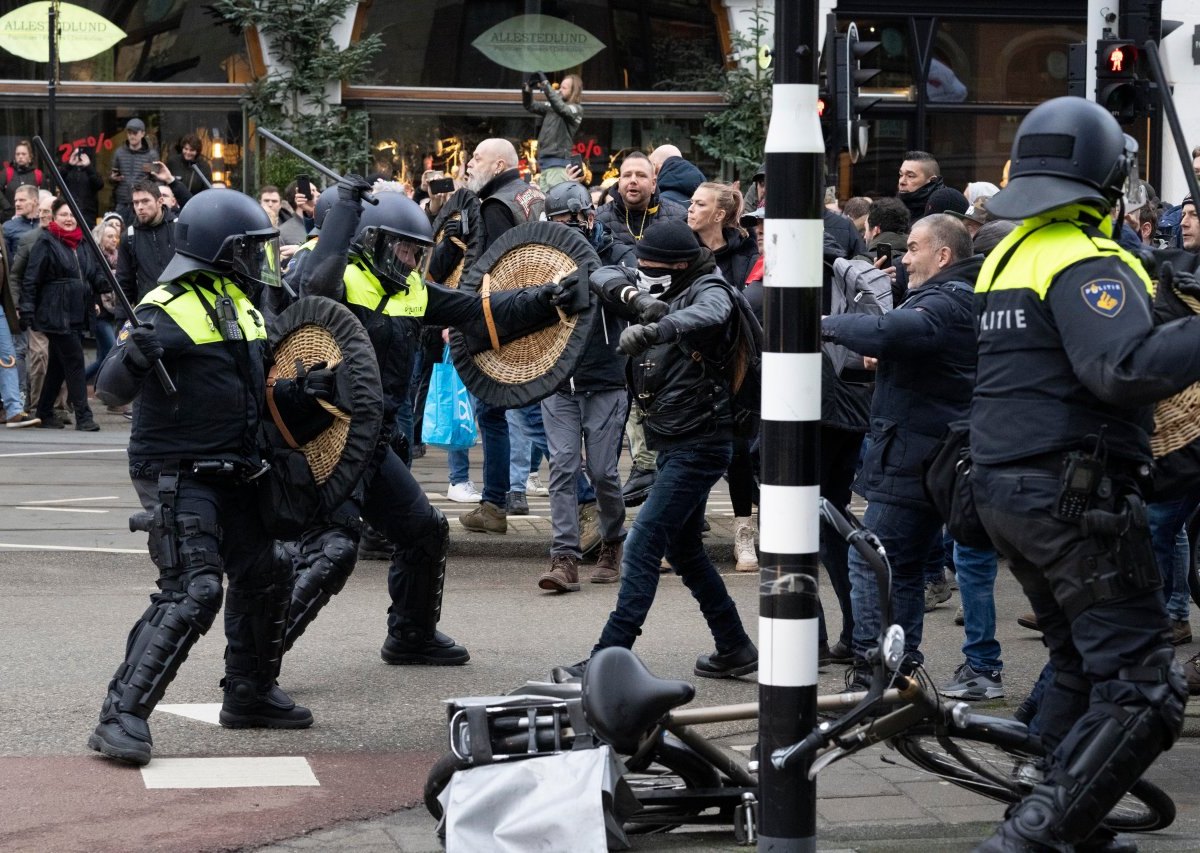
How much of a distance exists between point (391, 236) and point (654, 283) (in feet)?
3.75

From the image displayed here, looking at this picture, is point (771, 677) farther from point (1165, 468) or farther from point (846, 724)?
point (1165, 468)

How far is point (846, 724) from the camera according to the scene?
14.7ft

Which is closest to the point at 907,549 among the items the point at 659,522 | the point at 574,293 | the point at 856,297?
the point at 659,522

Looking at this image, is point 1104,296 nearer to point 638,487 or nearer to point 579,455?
point 638,487

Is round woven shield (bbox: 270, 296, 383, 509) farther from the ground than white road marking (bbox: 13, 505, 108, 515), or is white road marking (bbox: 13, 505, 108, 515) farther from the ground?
round woven shield (bbox: 270, 296, 383, 509)

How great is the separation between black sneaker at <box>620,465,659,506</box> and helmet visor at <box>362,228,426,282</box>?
2.06 meters

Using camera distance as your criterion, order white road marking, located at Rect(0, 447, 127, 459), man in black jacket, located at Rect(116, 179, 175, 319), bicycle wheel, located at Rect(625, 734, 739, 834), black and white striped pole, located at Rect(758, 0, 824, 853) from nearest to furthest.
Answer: black and white striped pole, located at Rect(758, 0, 824, 853) → bicycle wheel, located at Rect(625, 734, 739, 834) → white road marking, located at Rect(0, 447, 127, 459) → man in black jacket, located at Rect(116, 179, 175, 319)

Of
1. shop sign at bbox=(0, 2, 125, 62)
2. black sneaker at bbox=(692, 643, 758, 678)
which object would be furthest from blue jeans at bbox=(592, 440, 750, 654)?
shop sign at bbox=(0, 2, 125, 62)

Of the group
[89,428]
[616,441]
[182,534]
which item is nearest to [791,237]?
[182,534]

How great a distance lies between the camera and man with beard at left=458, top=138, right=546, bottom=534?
34.5ft

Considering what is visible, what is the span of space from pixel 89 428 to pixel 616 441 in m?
7.78

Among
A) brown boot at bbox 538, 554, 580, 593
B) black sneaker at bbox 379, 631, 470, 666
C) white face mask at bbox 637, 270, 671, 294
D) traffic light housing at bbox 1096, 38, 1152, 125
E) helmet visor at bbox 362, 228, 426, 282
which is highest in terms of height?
traffic light housing at bbox 1096, 38, 1152, 125

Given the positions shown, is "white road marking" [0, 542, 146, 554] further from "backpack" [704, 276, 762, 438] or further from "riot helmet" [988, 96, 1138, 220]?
"riot helmet" [988, 96, 1138, 220]

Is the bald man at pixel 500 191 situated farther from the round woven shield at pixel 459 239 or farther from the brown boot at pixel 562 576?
the brown boot at pixel 562 576
